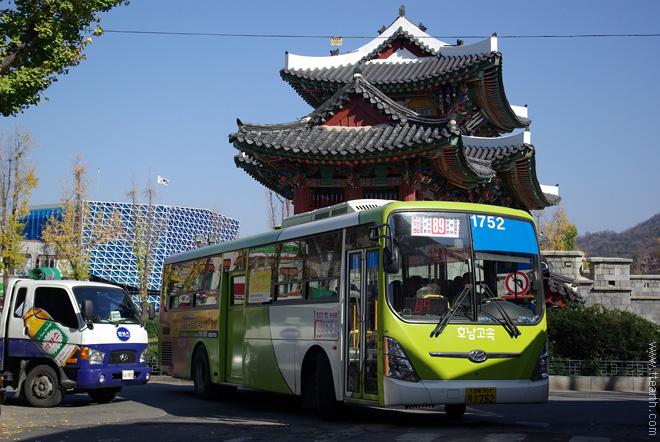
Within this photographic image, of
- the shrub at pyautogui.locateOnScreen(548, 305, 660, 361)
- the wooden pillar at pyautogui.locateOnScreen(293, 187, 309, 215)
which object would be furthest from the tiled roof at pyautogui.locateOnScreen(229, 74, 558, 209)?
the shrub at pyautogui.locateOnScreen(548, 305, 660, 361)

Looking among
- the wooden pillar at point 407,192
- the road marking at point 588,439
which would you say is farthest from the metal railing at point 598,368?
the road marking at point 588,439

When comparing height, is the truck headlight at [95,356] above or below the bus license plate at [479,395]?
above

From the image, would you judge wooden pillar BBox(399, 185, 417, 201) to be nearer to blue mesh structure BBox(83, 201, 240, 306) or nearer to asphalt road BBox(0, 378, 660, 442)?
asphalt road BBox(0, 378, 660, 442)

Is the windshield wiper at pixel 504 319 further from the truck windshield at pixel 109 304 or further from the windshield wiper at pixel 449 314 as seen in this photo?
the truck windshield at pixel 109 304

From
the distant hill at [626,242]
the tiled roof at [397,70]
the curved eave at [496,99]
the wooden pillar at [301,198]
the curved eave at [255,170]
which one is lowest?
the wooden pillar at [301,198]

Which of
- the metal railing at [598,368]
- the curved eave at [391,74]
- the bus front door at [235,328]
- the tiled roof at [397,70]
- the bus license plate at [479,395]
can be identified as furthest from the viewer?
the tiled roof at [397,70]

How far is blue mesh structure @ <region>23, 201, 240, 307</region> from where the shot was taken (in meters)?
63.7

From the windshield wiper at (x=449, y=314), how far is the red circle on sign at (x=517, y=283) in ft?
2.23

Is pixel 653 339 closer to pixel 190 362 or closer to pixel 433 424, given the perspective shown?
pixel 433 424

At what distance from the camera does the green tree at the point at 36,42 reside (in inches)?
480

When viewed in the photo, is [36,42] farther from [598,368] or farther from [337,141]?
[598,368]

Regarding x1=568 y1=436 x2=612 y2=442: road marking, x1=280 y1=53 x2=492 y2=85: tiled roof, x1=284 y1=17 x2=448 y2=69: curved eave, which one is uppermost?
x1=284 y1=17 x2=448 y2=69: curved eave

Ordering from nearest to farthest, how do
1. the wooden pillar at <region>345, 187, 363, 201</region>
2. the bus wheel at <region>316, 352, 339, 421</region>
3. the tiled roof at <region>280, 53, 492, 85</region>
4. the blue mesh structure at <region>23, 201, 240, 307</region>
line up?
the bus wheel at <region>316, 352, 339, 421</region> < the wooden pillar at <region>345, 187, 363, 201</region> < the tiled roof at <region>280, 53, 492, 85</region> < the blue mesh structure at <region>23, 201, 240, 307</region>

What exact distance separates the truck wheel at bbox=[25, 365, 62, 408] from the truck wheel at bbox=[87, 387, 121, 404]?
4.06 feet
